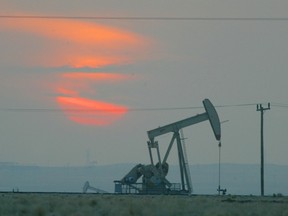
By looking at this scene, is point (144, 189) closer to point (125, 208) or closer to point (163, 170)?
point (163, 170)

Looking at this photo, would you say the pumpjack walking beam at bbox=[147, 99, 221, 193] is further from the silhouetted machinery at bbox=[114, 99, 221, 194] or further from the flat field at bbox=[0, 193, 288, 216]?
the flat field at bbox=[0, 193, 288, 216]

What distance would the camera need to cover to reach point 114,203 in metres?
40.0

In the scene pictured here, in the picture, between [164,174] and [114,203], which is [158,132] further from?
[114,203]

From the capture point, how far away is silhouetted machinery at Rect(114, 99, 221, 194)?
2709 inches

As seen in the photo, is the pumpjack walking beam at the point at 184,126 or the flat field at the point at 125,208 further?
the pumpjack walking beam at the point at 184,126

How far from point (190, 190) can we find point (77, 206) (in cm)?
3322

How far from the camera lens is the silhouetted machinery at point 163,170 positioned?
68812 millimetres

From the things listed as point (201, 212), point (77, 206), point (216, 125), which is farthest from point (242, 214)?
point (216, 125)

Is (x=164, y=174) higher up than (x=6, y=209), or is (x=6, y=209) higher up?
(x=164, y=174)

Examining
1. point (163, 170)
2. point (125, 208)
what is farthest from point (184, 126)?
point (125, 208)

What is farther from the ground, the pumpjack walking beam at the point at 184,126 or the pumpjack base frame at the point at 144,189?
the pumpjack walking beam at the point at 184,126

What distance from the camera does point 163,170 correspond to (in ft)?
233

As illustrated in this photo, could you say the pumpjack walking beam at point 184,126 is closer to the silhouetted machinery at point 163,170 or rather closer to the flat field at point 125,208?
the silhouetted machinery at point 163,170

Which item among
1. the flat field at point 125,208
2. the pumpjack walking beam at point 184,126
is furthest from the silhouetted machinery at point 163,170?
the flat field at point 125,208
